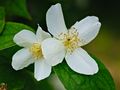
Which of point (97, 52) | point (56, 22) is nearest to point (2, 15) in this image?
point (56, 22)

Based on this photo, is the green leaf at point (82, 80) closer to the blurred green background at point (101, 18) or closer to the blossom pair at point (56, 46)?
the blossom pair at point (56, 46)

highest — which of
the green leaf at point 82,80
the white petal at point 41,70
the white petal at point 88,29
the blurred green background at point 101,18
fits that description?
the white petal at point 88,29

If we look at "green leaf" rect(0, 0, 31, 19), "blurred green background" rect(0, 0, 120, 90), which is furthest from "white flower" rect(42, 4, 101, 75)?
"blurred green background" rect(0, 0, 120, 90)

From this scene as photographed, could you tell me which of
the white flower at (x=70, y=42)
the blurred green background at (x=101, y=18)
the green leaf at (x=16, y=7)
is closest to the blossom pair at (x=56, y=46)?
the white flower at (x=70, y=42)

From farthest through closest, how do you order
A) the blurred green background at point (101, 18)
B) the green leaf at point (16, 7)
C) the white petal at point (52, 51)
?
the blurred green background at point (101, 18)
the green leaf at point (16, 7)
the white petal at point (52, 51)

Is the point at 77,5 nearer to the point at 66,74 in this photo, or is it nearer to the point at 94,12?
the point at 94,12

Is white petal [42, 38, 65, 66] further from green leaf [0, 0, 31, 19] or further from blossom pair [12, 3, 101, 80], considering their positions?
green leaf [0, 0, 31, 19]
